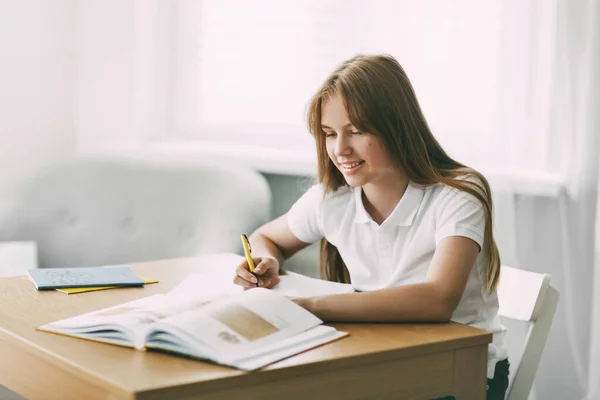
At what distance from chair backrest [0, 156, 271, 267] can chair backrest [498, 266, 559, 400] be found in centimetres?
98

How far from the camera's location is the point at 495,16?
2.25m

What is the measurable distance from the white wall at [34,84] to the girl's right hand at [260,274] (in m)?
1.65

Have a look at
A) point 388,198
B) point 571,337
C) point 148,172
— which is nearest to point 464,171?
point 388,198

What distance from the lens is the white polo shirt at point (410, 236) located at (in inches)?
64.0

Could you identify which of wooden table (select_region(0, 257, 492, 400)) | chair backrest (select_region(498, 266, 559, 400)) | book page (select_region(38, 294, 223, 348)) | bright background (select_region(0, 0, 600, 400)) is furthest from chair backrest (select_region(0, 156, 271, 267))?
book page (select_region(38, 294, 223, 348))

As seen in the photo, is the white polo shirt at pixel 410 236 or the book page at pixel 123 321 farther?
the white polo shirt at pixel 410 236

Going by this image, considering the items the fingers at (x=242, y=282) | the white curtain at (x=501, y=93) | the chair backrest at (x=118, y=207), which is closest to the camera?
the fingers at (x=242, y=282)

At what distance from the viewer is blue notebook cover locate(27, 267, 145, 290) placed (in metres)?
1.68

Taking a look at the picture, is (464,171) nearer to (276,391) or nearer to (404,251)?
(404,251)

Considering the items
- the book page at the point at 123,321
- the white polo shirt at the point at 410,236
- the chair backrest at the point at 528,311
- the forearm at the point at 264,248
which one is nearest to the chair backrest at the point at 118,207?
the forearm at the point at 264,248

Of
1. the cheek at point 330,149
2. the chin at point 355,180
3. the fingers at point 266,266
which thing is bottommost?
the fingers at point 266,266

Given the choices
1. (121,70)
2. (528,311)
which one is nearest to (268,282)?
(528,311)

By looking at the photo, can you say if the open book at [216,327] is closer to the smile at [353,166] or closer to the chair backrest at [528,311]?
the smile at [353,166]

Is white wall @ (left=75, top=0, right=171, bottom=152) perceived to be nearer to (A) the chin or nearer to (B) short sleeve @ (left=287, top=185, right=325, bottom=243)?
(B) short sleeve @ (left=287, top=185, right=325, bottom=243)
